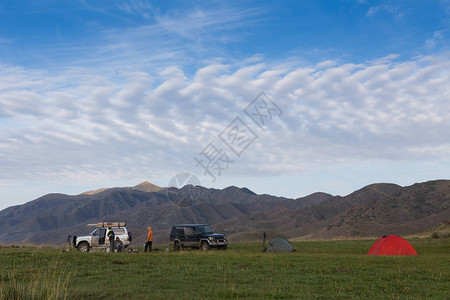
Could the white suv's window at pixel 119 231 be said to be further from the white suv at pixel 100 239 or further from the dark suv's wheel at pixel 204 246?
the dark suv's wheel at pixel 204 246

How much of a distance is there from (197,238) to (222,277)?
14126mm

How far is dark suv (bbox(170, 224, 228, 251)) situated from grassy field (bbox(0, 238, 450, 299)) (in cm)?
684

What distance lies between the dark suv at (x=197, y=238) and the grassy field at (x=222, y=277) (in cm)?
684

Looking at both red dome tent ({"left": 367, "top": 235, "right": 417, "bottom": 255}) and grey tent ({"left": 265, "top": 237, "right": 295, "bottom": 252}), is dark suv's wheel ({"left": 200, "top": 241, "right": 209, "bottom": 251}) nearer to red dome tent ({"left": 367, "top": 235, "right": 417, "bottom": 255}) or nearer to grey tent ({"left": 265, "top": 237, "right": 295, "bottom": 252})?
grey tent ({"left": 265, "top": 237, "right": 295, "bottom": 252})

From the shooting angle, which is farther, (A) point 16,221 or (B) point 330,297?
(A) point 16,221

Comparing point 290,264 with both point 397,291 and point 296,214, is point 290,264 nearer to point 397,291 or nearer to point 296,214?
point 397,291

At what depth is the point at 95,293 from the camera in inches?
454

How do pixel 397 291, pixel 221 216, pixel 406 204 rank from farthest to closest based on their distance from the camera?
pixel 221 216
pixel 406 204
pixel 397 291

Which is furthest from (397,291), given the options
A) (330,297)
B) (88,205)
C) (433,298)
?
(88,205)

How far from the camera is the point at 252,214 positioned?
12025cm

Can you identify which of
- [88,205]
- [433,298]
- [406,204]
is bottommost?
[433,298]

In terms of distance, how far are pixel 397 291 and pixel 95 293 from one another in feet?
28.9

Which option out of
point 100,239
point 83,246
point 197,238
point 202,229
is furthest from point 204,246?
point 83,246

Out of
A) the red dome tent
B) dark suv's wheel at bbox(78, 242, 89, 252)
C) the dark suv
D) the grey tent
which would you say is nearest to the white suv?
dark suv's wheel at bbox(78, 242, 89, 252)
